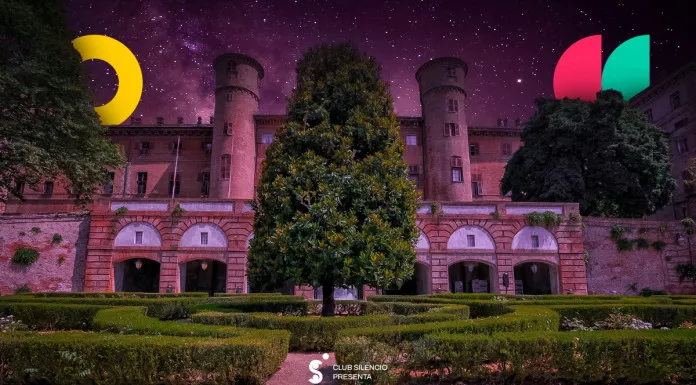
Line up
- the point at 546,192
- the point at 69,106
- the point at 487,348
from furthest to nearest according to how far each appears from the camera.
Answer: the point at 546,192 < the point at 69,106 < the point at 487,348

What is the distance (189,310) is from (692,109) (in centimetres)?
4345

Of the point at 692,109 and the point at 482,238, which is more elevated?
the point at 692,109

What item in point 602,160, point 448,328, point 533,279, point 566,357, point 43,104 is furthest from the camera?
point 533,279

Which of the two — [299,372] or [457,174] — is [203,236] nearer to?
[299,372]

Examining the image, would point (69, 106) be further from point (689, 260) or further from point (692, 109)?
point (692, 109)

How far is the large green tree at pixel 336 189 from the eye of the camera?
1116 centimetres

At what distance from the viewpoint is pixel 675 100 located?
130 ft

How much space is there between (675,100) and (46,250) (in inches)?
2045

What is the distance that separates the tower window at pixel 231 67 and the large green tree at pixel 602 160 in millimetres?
25787

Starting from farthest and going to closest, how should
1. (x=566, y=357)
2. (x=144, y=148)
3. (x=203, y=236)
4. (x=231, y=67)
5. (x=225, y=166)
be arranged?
(x=144, y=148)
(x=231, y=67)
(x=225, y=166)
(x=203, y=236)
(x=566, y=357)

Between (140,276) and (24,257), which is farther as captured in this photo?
(140,276)

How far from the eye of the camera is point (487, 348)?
267 inches

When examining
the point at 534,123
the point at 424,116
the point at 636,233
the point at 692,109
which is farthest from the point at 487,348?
the point at 692,109

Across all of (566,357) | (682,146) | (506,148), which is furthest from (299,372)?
(682,146)
